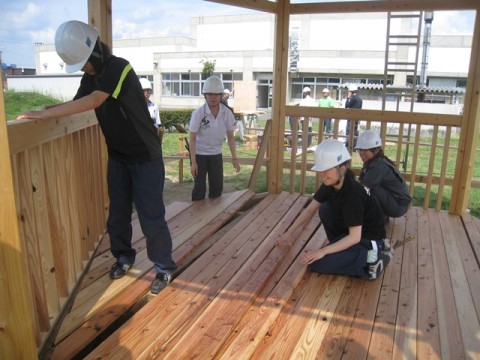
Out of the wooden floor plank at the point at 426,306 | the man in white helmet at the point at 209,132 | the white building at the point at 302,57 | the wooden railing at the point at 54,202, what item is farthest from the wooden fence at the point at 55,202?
the white building at the point at 302,57

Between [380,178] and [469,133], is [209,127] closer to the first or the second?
[380,178]

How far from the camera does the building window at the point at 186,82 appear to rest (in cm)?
3288

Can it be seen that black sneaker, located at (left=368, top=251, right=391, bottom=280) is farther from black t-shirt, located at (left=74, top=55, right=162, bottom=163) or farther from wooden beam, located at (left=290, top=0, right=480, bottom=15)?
wooden beam, located at (left=290, top=0, right=480, bottom=15)

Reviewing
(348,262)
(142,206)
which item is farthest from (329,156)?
(142,206)

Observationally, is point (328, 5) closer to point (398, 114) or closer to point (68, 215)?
point (398, 114)

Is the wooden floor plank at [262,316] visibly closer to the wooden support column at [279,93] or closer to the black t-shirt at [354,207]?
the black t-shirt at [354,207]

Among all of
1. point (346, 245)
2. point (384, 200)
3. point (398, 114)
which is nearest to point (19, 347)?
point (346, 245)

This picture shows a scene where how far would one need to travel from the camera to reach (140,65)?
37.2 m

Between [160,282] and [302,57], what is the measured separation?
98.5 feet

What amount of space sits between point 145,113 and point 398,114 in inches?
134

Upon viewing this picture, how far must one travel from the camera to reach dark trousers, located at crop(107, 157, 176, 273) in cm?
277

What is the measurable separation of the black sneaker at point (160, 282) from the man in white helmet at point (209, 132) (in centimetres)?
187

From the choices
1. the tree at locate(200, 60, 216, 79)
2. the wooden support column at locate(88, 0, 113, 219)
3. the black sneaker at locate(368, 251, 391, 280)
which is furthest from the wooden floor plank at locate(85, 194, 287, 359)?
the tree at locate(200, 60, 216, 79)

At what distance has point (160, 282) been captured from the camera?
2957mm
